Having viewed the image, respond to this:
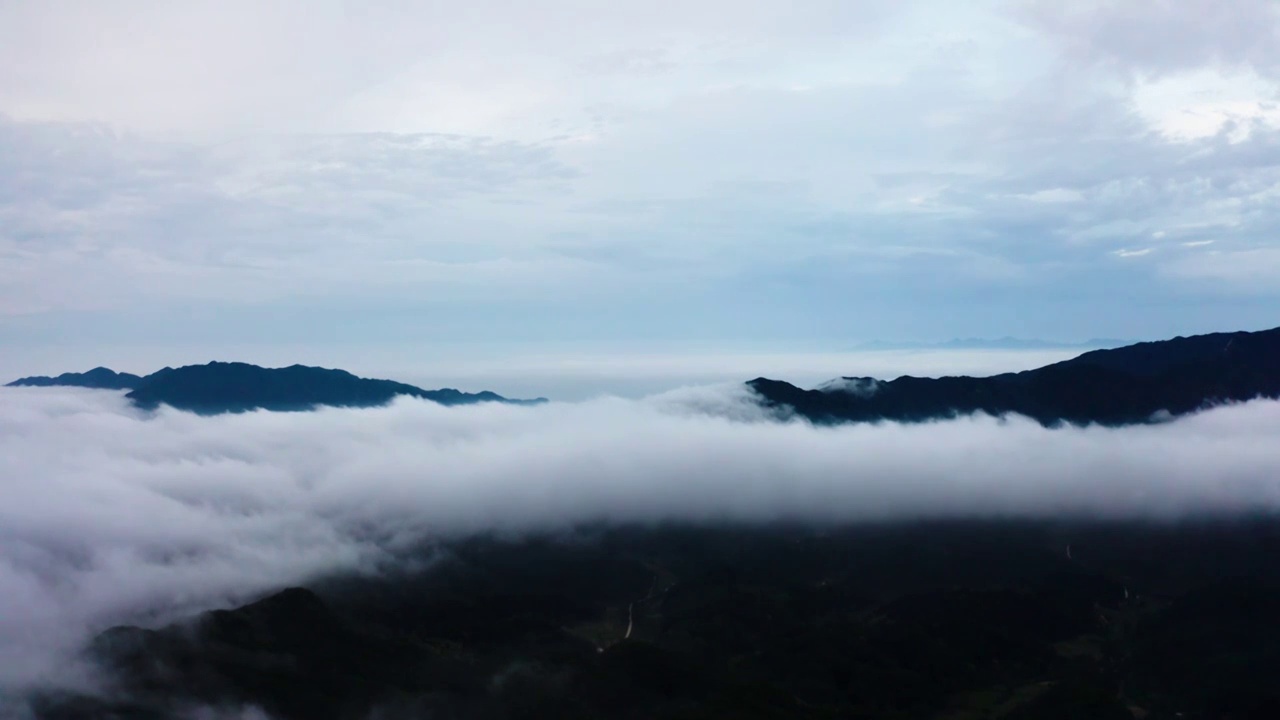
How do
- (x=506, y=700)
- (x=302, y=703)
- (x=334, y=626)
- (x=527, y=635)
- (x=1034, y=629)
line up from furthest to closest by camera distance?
(x=1034, y=629), (x=527, y=635), (x=334, y=626), (x=506, y=700), (x=302, y=703)

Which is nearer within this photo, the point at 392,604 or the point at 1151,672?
the point at 1151,672

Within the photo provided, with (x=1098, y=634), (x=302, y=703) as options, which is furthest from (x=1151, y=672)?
(x=302, y=703)

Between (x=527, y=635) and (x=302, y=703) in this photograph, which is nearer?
(x=302, y=703)

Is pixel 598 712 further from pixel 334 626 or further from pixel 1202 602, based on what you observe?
pixel 1202 602

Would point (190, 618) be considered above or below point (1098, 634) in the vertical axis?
above

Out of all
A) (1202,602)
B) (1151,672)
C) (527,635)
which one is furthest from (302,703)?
(1202,602)

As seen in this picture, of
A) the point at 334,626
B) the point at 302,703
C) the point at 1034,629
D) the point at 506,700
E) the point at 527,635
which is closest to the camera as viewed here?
the point at 302,703

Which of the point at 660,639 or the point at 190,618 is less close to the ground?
the point at 190,618

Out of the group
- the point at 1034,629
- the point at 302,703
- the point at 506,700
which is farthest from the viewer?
the point at 1034,629

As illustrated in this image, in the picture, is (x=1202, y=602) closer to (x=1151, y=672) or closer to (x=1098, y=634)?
(x=1098, y=634)
